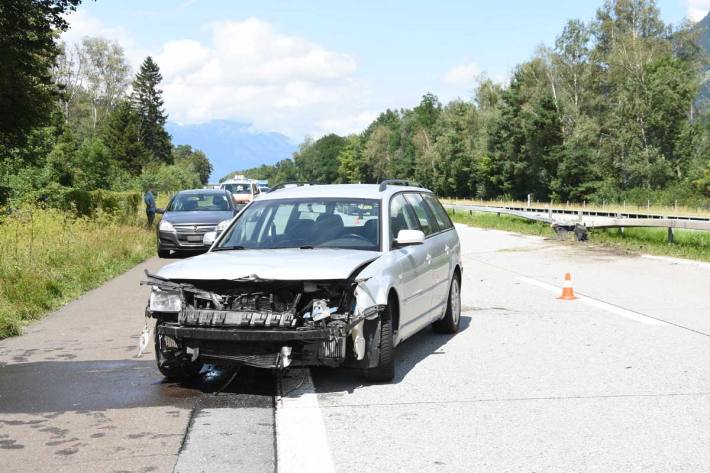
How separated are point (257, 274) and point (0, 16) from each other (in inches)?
921

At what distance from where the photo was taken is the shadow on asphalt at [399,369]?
661 centimetres

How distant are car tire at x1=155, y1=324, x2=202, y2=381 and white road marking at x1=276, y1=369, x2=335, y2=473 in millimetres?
830

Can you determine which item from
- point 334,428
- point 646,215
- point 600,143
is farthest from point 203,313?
point 600,143

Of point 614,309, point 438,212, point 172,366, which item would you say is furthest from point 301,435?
point 614,309

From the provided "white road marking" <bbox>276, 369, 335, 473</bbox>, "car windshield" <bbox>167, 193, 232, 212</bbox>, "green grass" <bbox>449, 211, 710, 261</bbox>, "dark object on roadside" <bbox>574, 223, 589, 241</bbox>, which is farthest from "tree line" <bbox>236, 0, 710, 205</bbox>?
"white road marking" <bbox>276, 369, 335, 473</bbox>

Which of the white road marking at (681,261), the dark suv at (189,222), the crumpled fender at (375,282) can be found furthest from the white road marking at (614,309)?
the dark suv at (189,222)

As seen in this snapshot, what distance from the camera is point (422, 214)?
873cm

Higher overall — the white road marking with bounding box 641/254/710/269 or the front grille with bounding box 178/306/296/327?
the front grille with bounding box 178/306/296/327

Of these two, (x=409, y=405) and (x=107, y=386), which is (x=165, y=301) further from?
(x=409, y=405)

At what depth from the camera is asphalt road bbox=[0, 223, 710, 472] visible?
465 centimetres

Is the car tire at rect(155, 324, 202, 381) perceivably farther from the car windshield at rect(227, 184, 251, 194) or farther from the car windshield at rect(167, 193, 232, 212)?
the car windshield at rect(227, 184, 251, 194)

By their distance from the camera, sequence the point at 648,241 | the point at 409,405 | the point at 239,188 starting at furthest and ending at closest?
the point at 239,188
the point at 648,241
the point at 409,405

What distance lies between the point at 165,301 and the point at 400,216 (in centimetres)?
256

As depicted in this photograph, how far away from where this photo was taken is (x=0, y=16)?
2580cm
